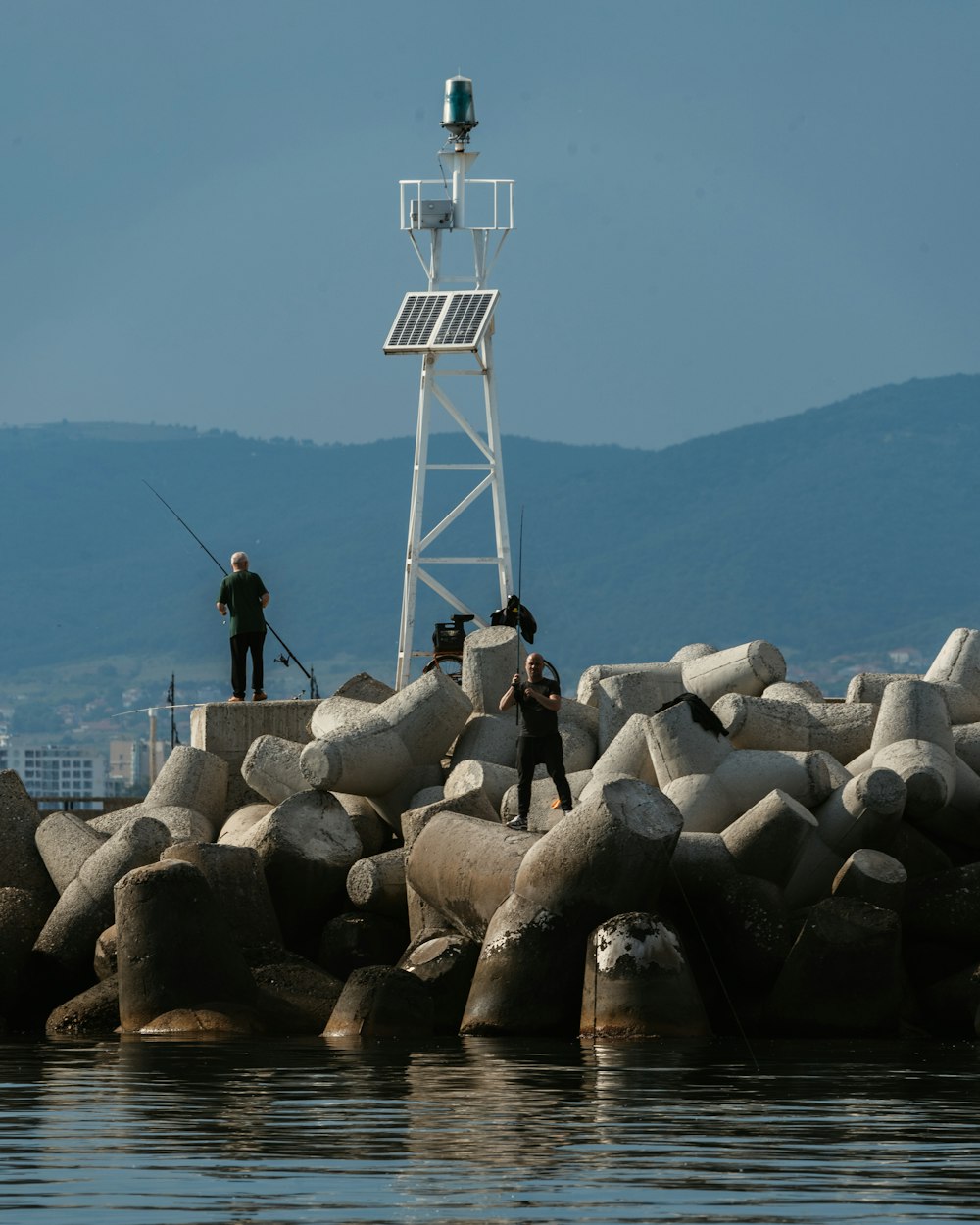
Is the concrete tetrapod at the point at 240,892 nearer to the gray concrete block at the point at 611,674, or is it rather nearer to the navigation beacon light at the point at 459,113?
the gray concrete block at the point at 611,674

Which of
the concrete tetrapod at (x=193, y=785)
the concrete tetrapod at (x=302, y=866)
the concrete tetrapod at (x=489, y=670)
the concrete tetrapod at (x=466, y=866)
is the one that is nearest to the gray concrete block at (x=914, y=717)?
the concrete tetrapod at (x=489, y=670)

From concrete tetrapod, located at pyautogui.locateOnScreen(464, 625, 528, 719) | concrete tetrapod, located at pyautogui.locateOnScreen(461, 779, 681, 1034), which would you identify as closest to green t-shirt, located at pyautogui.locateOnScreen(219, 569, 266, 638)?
concrete tetrapod, located at pyautogui.locateOnScreen(464, 625, 528, 719)

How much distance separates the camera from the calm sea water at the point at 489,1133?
10.1 metres

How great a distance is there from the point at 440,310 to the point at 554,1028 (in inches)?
581

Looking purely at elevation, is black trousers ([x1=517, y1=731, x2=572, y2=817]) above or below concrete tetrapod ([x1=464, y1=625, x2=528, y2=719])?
below

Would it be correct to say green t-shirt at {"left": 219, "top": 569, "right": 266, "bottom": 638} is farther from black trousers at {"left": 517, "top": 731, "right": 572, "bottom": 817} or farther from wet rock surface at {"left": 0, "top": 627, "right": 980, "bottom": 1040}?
black trousers at {"left": 517, "top": 731, "right": 572, "bottom": 817}

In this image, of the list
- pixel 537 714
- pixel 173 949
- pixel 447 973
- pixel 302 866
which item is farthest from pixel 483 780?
pixel 173 949

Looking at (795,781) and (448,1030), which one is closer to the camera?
(448,1030)

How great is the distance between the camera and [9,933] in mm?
19688

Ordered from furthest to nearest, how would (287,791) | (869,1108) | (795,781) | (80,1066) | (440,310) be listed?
(440,310)
(287,791)
(795,781)
(80,1066)
(869,1108)

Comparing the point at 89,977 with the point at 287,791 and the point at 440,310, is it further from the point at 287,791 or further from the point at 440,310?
the point at 440,310

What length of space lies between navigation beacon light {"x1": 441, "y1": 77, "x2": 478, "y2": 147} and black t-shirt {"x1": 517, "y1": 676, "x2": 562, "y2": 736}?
40.2ft

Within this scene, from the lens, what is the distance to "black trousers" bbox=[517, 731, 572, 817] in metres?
19.5

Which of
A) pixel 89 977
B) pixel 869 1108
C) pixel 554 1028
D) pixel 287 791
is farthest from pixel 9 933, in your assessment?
pixel 869 1108
